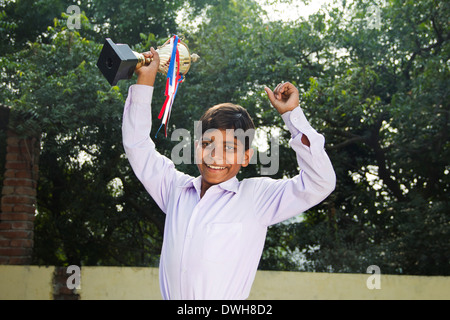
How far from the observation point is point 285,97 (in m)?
1.67

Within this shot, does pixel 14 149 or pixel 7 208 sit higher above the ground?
pixel 14 149

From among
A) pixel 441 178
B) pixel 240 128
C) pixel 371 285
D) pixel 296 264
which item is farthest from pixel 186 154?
pixel 240 128

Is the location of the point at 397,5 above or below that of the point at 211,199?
above

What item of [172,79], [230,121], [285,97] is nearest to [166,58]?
[172,79]

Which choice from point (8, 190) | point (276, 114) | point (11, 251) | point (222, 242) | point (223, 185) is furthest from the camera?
point (276, 114)

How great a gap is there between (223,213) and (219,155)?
20 centimetres

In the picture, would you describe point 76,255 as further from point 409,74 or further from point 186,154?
point 409,74

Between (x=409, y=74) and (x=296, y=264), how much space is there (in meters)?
2.78

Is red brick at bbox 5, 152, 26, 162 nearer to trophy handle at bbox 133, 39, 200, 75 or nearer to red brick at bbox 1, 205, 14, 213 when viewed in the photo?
red brick at bbox 1, 205, 14, 213

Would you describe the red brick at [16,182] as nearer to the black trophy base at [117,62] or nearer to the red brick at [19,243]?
the red brick at [19,243]

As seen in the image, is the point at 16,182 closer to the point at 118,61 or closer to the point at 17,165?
the point at 17,165

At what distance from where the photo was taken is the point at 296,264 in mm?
6441

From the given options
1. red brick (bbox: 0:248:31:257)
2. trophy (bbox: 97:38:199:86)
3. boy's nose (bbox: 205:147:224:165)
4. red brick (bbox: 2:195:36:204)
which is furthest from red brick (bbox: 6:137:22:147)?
boy's nose (bbox: 205:147:224:165)
